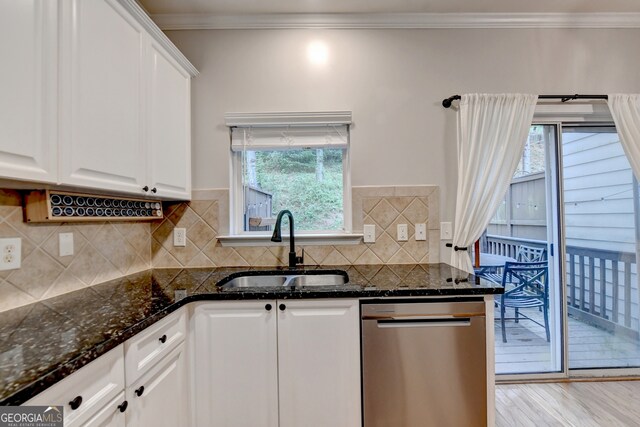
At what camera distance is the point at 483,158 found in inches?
78.9

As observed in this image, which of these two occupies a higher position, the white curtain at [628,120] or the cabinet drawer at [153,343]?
the white curtain at [628,120]

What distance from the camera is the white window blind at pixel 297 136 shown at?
2.10 metres

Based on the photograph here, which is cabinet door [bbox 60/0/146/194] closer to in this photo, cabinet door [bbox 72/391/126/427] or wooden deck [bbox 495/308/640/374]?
cabinet door [bbox 72/391/126/427]

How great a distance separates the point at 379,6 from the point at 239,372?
7.69ft

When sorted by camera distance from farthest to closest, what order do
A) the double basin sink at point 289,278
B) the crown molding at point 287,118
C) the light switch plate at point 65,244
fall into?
the crown molding at point 287,118 < the double basin sink at point 289,278 < the light switch plate at point 65,244

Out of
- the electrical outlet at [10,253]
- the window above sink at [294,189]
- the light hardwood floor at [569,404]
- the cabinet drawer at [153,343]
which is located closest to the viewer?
the cabinet drawer at [153,343]

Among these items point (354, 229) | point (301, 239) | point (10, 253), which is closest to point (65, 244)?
point (10, 253)

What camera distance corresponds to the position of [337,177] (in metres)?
2.16

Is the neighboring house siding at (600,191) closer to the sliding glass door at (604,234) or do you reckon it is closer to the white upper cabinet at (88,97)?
the sliding glass door at (604,234)

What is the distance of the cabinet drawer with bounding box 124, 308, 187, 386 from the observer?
102 cm

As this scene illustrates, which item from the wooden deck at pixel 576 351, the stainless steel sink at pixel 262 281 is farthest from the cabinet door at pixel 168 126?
the wooden deck at pixel 576 351

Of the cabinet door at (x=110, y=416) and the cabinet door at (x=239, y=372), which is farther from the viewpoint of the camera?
the cabinet door at (x=239, y=372)

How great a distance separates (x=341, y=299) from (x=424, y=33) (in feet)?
6.27

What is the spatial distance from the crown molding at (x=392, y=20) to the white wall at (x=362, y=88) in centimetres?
4
